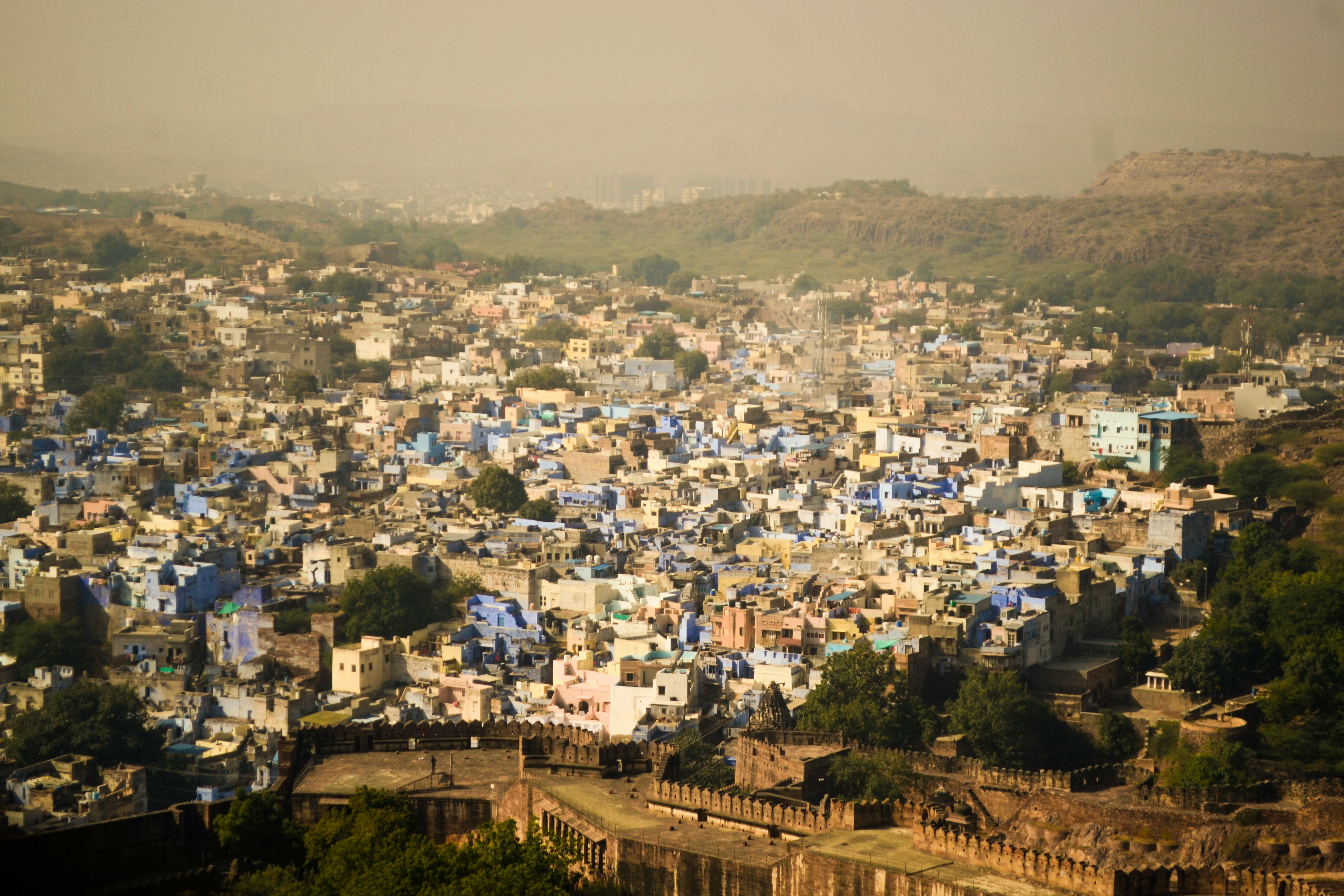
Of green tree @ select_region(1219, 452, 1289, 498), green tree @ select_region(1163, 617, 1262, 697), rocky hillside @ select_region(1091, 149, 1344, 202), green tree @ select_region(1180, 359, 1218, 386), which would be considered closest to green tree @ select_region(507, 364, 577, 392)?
green tree @ select_region(1180, 359, 1218, 386)

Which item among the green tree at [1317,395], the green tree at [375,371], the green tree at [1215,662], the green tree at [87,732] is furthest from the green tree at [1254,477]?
the green tree at [375,371]

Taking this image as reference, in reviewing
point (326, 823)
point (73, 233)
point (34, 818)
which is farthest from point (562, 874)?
point (73, 233)

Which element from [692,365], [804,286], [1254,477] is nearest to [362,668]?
[1254,477]

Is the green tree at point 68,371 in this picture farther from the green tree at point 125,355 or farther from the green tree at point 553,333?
the green tree at point 553,333

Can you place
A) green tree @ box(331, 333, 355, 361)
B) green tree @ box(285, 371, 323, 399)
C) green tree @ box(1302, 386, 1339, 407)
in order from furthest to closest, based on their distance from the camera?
green tree @ box(331, 333, 355, 361) → green tree @ box(285, 371, 323, 399) → green tree @ box(1302, 386, 1339, 407)

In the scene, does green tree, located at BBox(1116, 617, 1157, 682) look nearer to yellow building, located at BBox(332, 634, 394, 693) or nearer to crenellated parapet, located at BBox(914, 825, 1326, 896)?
crenellated parapet, located at BBox(914, 825, 1326, 896)

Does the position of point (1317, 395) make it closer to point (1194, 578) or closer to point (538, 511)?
point (1194, 578)
